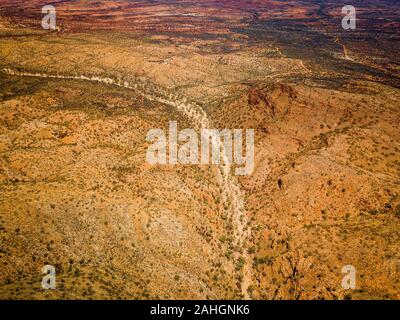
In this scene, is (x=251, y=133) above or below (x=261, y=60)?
below

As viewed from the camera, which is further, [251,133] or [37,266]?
[251,133]

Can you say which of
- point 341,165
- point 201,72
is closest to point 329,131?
point 341,165

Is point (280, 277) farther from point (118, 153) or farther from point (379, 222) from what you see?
point (118, 153)

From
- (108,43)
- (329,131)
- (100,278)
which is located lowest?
(100,278)

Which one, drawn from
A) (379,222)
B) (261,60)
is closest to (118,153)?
(379,222)

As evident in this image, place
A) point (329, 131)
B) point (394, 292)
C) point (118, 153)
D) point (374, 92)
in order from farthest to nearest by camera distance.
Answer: point (374, 92) < point (329, 131) < point (118, 153) < point (394, 292)

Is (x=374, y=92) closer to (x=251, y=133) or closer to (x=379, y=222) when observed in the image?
(x=251, y=133)

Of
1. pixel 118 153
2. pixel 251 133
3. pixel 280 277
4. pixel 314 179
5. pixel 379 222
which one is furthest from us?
pixel 251 133
